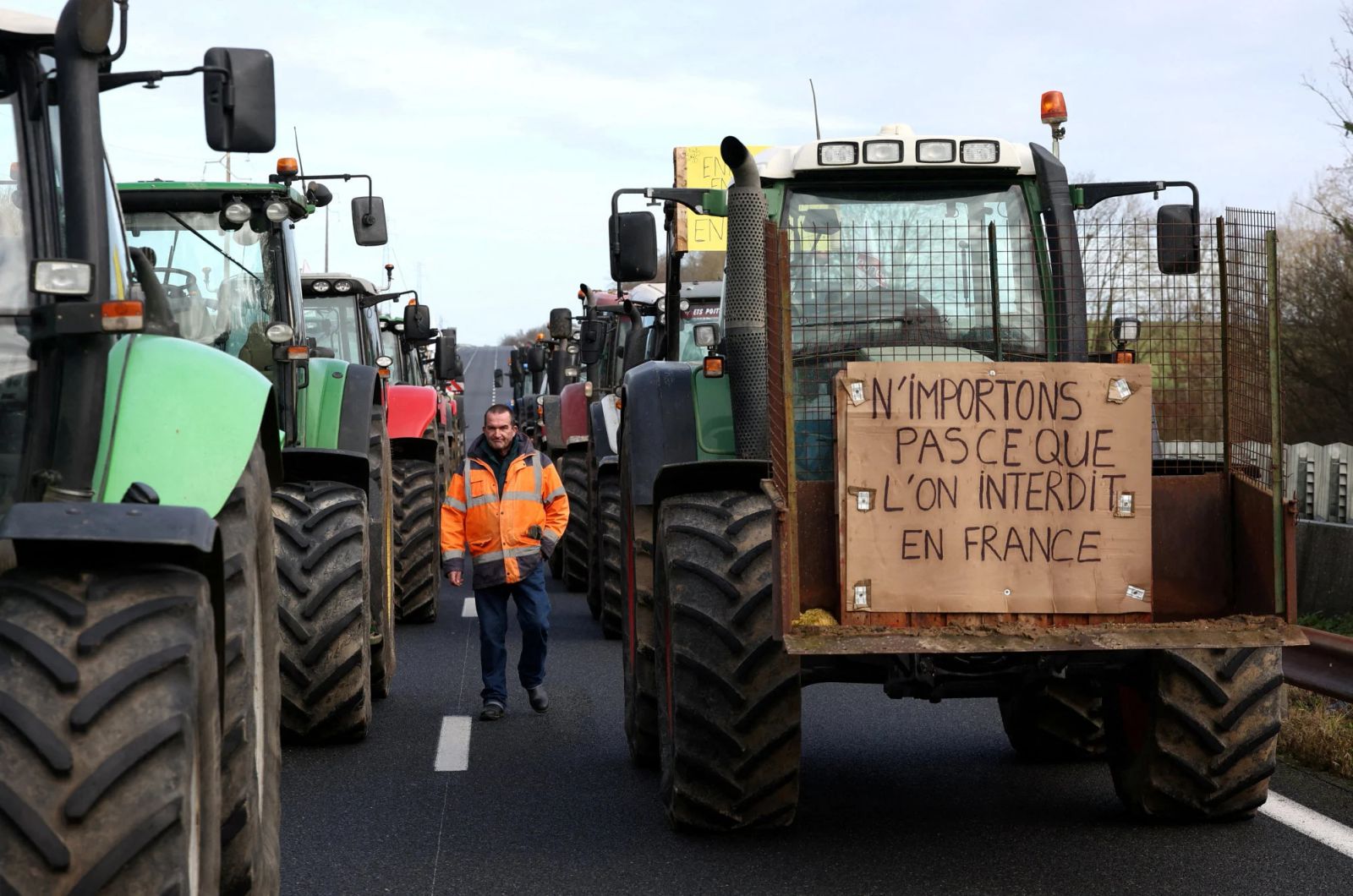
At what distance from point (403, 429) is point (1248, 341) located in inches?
357

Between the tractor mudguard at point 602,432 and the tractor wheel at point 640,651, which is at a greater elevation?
the tractor mudguard at point 602,432

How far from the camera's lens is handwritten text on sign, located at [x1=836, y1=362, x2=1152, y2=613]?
6055 millimetres

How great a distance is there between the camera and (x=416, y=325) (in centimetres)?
1600

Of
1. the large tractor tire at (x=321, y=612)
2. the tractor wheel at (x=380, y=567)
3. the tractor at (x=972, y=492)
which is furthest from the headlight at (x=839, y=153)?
the tractor wheel at (x=380, y=567)

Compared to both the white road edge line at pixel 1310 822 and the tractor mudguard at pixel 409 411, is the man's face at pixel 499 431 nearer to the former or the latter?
the tractor mudguard at pixel 409 411

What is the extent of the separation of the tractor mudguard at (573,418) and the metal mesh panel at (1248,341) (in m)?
9.85

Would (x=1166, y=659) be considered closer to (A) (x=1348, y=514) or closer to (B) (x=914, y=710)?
(B) (x=914, y=710)

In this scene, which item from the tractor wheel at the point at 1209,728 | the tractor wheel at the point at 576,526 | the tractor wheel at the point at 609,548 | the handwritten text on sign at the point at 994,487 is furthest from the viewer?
the tractor wheel at the point at 576,526

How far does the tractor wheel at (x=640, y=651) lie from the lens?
7.96m

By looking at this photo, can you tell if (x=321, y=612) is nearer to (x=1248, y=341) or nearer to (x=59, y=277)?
(x=1248, y=341)

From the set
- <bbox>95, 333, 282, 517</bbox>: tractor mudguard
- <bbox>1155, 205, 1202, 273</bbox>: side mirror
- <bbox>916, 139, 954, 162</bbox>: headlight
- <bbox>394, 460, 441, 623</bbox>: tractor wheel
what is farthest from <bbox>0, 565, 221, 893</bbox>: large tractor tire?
<bbox>394, 460, 441, 623</bbox>: tractor wheel

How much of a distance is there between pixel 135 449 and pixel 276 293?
5.58m

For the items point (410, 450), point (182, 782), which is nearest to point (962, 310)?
point (182, 782)

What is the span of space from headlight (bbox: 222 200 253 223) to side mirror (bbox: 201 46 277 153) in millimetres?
4722
